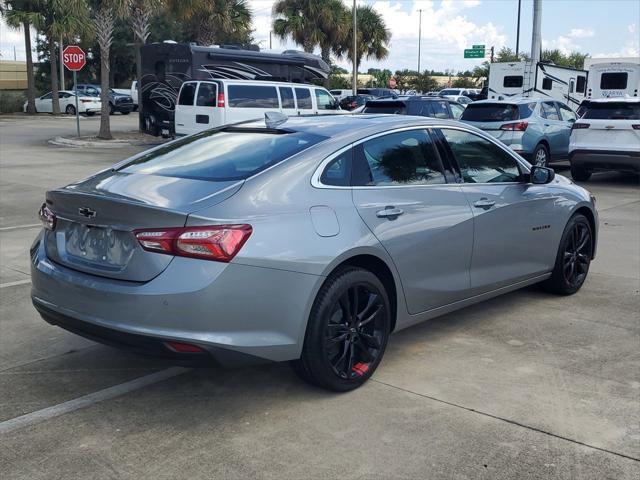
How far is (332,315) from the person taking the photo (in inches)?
155

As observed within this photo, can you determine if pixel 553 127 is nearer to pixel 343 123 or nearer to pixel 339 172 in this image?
pixel 343 123

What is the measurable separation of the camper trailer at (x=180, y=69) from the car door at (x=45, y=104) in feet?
65.5

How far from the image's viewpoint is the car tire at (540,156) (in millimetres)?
14766

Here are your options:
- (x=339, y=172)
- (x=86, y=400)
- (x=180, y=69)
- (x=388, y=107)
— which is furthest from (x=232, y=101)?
(x=86, y=400)

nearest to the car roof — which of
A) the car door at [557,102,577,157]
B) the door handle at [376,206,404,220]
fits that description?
the door handle at [376,206,404,220]

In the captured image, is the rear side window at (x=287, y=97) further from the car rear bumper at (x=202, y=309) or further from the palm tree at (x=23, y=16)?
the palm tree at (x=23, y=16)

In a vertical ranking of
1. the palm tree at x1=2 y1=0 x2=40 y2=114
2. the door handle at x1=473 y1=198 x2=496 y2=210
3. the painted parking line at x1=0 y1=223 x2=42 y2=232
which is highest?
the palm tree at x1=2 y1=0 x2=40 y2=114

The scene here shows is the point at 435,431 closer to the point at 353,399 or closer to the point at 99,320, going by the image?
the point at 353,399

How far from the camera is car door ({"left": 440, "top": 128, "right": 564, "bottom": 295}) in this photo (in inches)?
196

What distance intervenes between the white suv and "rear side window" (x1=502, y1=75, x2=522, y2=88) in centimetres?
1151

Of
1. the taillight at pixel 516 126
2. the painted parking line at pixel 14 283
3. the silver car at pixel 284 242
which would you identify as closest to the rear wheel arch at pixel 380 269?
the silver car at pixel 284 242

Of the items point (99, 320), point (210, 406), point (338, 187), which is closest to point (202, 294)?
point (99, 320)

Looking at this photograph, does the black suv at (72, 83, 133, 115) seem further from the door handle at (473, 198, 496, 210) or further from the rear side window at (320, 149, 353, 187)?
the rear side window at (320, 149, 353, 187)

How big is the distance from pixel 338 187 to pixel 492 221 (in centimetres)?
152
